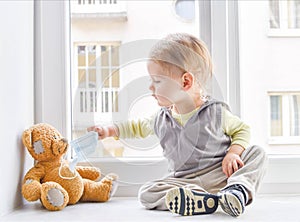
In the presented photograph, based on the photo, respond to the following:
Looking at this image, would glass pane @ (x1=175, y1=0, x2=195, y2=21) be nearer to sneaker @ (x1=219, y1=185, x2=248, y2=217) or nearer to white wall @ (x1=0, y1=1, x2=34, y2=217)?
white wall @ (x1=0, y1=1, x2=34, y2=217)

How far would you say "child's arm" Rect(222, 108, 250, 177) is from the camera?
1.24 metres

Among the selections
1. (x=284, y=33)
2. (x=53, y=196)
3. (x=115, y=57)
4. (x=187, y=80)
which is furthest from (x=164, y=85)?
(x=284, y=33)

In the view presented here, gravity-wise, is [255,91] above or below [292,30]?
below

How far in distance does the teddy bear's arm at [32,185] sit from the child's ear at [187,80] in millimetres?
420

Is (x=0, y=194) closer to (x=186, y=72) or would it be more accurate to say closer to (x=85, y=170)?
(x=85, y=170)

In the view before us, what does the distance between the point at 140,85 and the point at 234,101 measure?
0.31 meters

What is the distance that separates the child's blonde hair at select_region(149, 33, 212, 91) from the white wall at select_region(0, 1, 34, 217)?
0.34m

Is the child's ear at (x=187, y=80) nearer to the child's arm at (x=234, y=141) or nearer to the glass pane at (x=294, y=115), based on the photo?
the child's arm at (x=234, y=141)

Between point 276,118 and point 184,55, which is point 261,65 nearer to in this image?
→ point 276,118

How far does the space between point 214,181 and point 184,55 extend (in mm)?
319

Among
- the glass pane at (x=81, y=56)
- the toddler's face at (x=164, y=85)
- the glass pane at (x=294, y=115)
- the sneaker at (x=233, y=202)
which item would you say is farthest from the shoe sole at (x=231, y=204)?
the glass pane at (x=81, y=56)

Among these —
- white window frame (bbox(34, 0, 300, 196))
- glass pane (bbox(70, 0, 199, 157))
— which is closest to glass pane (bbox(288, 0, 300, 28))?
white window frame (bbox(34, 0, 300, 196))

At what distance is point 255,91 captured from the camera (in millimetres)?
1549

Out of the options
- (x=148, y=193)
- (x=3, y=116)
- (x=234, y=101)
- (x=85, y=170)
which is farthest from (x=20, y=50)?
(x=234, y=101)
